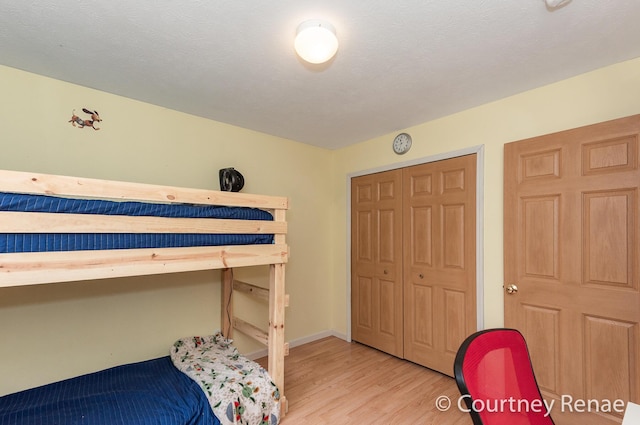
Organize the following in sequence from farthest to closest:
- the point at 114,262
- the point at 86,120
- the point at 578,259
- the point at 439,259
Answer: the point at 439,259 → the point at 86,120 → the point at 578,259 → the point at 114,262

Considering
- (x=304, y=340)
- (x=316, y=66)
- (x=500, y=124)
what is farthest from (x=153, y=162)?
(x=500, y=124)

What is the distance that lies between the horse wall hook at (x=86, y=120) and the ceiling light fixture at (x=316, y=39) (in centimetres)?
171

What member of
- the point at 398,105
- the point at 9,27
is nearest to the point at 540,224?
the point at 398,105

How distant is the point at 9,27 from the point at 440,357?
12.2 feet

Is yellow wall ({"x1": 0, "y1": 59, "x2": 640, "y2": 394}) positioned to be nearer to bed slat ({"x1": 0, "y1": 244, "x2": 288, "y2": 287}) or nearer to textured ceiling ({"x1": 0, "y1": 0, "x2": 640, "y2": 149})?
textured ceiling ({"x1": 0, "y1": 0, "x2": 640, "y2": 149})

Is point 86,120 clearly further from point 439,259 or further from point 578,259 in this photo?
point 578,259

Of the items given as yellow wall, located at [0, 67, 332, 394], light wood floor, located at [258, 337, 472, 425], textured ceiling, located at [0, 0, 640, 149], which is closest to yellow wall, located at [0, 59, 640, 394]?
yellow wall, located at [0, 67, 332, 394]

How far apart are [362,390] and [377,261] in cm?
127

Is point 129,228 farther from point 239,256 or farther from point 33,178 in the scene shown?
point 239,256

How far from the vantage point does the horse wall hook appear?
2123 millimetres

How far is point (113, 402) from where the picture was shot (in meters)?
1.76

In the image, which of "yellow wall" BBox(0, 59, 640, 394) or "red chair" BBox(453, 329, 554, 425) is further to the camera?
"yellow wall" BBox(0, 59, 640, 394)

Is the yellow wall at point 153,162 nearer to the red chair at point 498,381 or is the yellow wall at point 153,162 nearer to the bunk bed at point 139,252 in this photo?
the bunk bed at point 139,252

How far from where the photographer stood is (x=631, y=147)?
5.57 ft
